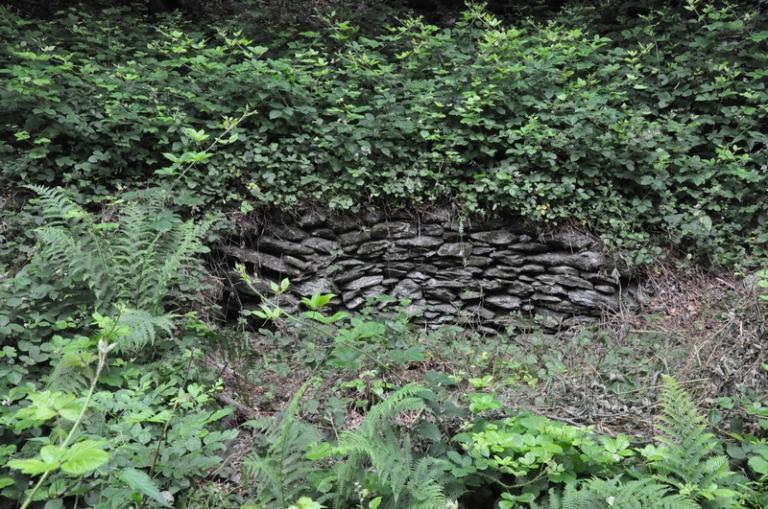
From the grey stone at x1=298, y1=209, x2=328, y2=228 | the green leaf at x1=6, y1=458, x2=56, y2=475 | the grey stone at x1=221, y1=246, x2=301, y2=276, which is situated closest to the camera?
the green leaf at x1=6, y1=458, x2=56, y2=475

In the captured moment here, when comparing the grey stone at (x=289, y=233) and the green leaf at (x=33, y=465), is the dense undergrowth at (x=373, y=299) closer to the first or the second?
the green leaf at (x=33, y=465)

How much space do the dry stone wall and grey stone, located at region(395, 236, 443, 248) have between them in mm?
10

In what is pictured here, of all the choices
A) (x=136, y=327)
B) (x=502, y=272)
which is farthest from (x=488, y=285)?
(x=136, y=327)

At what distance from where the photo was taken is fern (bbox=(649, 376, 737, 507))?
7.50 ft

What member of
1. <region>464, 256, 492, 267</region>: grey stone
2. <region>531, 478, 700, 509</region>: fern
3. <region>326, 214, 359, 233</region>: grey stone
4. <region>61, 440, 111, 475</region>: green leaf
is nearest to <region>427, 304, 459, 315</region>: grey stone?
<region>464, 256, 492, 267</region>: grey stone

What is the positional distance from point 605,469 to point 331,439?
4.42ft

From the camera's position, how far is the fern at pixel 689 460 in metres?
2.29

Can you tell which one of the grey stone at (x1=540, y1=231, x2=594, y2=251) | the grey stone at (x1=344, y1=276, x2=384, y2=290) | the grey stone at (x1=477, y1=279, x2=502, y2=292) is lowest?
the grey stone at (x1=344, y1=276, x2=384, y2=290)

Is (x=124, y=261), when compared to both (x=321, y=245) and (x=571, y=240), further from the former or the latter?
(x=571, y=240)

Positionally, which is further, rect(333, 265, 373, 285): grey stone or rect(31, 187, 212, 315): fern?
rect(333, 265, 373, 285): grey stone

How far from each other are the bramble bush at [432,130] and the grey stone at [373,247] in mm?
417

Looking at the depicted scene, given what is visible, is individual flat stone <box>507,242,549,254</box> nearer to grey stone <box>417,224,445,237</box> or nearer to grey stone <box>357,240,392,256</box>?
grey stone <box>417,224,445,237</box>

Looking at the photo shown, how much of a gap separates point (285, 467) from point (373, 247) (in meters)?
3.12

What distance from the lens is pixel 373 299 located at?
4.65 metres
